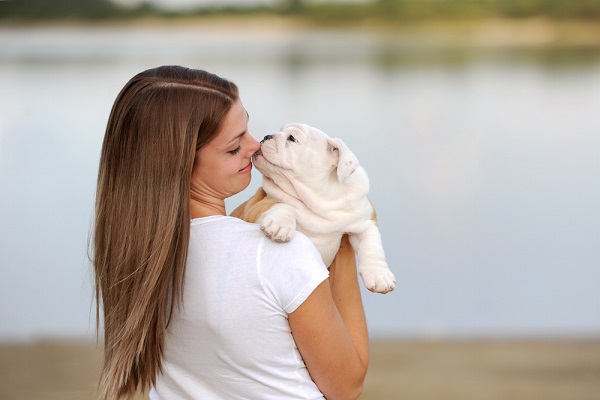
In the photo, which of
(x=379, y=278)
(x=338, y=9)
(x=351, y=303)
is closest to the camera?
(x=351, y=303)

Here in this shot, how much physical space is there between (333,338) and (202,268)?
24 centimetres

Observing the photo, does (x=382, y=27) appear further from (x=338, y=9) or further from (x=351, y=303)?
(x=351, y=303)

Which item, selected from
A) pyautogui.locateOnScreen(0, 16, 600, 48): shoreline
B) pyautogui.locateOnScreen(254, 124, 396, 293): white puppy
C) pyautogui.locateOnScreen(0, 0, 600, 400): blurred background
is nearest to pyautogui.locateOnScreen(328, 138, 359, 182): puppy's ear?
pyautogui.locateOnScreen(254, 124, 396, 293): white puppy

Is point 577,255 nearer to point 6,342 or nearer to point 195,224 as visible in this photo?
point 6,342

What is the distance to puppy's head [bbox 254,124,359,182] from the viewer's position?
1.89 meters

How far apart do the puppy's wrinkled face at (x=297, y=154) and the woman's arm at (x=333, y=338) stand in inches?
11.2

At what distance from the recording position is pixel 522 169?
271 inches

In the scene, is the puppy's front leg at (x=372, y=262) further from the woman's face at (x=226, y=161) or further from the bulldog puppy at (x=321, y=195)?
the woman's face at (x=226, y=161)

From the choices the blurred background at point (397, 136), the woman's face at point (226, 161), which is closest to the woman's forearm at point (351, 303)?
the woman's face at point (226, 161)

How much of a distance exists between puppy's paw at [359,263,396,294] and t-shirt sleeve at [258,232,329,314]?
0.36 metres

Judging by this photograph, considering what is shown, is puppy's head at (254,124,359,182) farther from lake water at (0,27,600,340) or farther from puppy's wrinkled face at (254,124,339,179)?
lake water at (0,27,600,340)

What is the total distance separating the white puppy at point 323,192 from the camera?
1889 millimetres

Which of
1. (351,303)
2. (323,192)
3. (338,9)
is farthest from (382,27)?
(351,303)

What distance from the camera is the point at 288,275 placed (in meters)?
1.51
